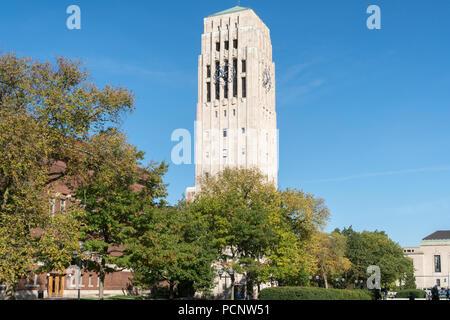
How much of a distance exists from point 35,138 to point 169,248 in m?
18.7

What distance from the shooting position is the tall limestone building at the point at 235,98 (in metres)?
97.6

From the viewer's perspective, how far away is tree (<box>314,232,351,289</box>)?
80.1m

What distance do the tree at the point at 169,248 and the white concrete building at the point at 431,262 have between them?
112090 mm

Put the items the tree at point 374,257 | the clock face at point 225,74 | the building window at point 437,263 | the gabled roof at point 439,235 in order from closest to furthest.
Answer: the tree at point 374,257 → the clock face at point 225,74 → the building window at point 437,263 → the gabled roof at point 439,235

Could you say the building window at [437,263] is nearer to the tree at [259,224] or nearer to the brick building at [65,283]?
the tree at [259,224]

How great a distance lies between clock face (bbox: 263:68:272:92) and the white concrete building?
2881 inches

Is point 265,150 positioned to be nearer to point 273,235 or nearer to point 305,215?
point 305,215

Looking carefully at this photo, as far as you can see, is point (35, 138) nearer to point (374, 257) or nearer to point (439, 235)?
point (374, 257)

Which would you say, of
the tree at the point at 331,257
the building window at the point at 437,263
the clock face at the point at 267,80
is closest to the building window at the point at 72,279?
the tree at the point at 331,257

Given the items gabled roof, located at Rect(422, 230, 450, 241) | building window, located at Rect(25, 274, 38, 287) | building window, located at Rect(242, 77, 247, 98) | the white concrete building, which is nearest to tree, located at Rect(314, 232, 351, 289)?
building window, located at Rect(242, 77, 247, 98)

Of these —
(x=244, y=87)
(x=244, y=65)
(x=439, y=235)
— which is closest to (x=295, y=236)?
(x=244, y=87)
